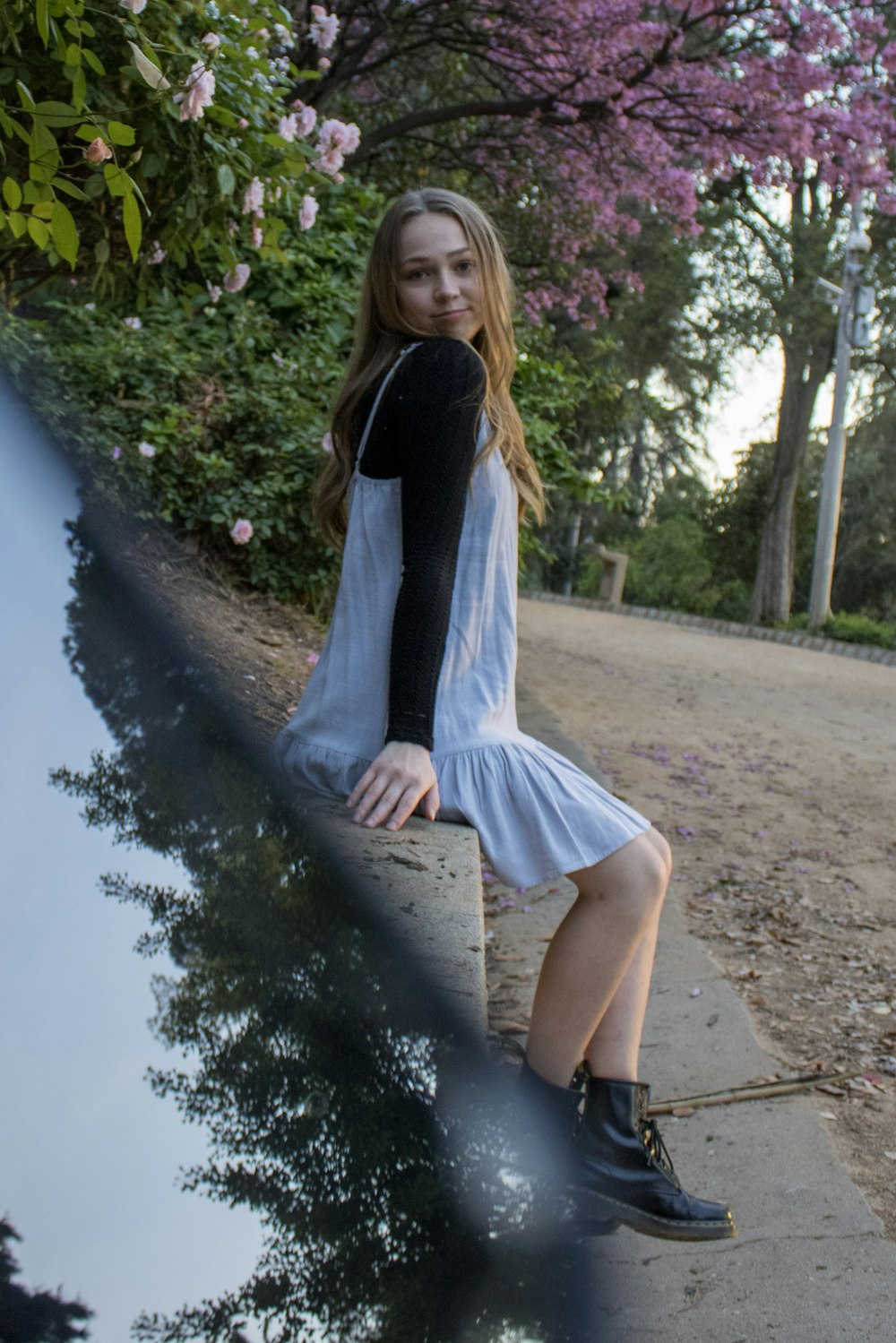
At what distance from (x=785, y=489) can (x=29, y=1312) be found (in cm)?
2593

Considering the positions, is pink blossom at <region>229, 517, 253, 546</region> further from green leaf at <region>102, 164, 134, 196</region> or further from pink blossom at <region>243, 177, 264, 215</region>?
green leaf at <region>102, 164, 134, 196</region>

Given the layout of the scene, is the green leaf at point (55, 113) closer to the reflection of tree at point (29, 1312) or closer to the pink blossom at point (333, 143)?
the reflection of tree at point (29, 1312)

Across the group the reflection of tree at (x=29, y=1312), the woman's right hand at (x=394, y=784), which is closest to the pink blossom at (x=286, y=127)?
the woman's right hand at (x=394, y=784)

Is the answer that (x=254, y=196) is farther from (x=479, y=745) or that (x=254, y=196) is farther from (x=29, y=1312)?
(x=29, y=1312)

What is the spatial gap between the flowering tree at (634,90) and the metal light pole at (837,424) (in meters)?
12.6

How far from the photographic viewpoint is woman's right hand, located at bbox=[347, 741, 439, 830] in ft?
5.83

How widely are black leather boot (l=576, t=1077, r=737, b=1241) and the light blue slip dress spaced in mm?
390

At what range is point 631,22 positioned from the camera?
7.75 metres

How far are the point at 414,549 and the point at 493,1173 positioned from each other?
0.87 meters

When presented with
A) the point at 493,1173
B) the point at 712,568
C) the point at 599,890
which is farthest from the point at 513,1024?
the point at 712,568

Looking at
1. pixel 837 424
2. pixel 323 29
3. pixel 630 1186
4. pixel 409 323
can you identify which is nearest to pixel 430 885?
pixel 630 1186

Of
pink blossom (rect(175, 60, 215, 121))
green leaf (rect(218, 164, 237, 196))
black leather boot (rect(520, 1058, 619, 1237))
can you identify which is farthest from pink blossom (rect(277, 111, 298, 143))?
black leather boot (rect(520, 1058, 619, 1237))

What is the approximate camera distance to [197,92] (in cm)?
229

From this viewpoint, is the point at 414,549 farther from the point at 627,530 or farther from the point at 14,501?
the point at 627,530
